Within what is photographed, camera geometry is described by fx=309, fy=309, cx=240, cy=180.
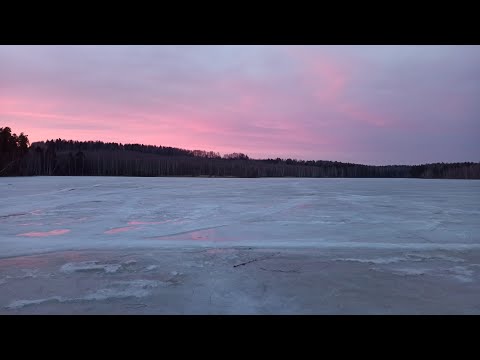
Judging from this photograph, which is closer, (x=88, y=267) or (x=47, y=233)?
(x=88, y=267)

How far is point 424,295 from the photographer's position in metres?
2.67

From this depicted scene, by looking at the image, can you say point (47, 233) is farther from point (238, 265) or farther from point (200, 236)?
point (238, 265)

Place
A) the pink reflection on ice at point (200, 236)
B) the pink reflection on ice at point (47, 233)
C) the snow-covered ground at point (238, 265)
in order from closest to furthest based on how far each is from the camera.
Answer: the snow-covered ground at point (238, 265), the pink reflection on ice at point (200, 236), the pink reflection on ice at point (47, 233)

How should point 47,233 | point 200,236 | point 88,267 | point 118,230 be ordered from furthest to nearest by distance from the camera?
point 118,230 < point 47,233 < point 200,236 < point 88,267

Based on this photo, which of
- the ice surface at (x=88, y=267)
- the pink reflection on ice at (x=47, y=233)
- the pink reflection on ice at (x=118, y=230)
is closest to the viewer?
the ice surface at (x=88, y=267)

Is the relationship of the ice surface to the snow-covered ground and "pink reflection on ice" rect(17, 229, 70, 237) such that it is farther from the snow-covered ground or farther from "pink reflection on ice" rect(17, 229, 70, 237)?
"pink reflection on ice" rect(17, 229, 70, 237)

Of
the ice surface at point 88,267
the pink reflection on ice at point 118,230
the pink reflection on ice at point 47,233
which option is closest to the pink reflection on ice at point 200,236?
the pink reflection on ice at point 118,230

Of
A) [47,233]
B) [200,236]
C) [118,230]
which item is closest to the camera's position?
A: [200,236]

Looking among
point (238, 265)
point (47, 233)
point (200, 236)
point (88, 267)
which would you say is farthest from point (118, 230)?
point (238, 265)

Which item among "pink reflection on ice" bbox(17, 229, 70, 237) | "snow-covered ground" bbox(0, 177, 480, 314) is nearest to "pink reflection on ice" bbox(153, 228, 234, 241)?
"snow-covered ground" bbox(0, 177, 480, 314)

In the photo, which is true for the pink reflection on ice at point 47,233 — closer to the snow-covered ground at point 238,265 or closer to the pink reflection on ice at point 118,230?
the snow-covered ground at point 238,265
